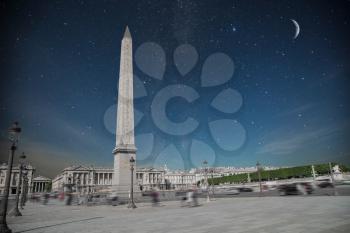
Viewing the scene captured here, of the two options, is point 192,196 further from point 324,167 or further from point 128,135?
point 324,167

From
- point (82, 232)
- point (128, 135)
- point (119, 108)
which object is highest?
point (119, 108)

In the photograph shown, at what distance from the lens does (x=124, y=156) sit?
3506cm

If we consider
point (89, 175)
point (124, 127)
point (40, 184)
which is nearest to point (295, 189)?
point (124, 127)

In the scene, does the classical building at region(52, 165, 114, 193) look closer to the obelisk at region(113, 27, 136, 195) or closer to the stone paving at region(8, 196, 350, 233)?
the obelisk at region(113, 27, 136, 195)

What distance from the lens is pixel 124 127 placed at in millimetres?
35875

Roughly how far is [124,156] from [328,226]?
28970mm

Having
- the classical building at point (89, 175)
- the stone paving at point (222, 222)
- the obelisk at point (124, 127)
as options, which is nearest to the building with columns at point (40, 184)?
the classical building at point (89, 175)

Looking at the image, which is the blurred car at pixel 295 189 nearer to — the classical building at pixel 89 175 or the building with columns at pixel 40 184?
the classical building at pixel 89 175

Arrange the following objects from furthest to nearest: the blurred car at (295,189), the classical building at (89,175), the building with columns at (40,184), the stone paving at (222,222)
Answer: the building with columns at (40,184) < the classical building at (89,175) < the blurred car at (295,189) < the stone paving at (222,222)

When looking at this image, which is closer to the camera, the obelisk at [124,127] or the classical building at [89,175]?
the obelisk at [124,127]

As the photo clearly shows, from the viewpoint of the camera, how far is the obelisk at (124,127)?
115ft

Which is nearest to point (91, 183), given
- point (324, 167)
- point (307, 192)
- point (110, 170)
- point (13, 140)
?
point (110, 170)

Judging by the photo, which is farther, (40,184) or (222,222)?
(40,184)

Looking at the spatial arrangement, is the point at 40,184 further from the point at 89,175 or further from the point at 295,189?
the point at 295,189
